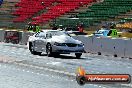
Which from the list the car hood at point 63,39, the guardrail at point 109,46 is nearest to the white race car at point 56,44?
the car hood at point 63,39

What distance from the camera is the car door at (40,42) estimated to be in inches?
1115

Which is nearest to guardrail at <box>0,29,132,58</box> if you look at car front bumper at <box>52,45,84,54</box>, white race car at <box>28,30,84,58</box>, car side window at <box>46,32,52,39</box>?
white race car at <box>28,30,84,58</box>

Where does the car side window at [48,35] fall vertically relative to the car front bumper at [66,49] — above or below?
above

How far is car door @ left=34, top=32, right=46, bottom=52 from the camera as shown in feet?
92.9

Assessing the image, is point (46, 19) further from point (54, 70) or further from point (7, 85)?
point (7, 85)

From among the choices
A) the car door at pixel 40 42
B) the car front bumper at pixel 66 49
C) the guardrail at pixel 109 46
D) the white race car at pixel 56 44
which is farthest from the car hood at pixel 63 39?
the guardrail at pixel 109 46

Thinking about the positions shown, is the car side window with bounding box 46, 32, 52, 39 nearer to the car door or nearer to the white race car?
the white race car

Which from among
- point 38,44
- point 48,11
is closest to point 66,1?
point 48,11

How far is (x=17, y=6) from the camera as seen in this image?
2948 inches

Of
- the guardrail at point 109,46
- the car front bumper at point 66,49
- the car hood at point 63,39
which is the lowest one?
the guardrail at point 109,46

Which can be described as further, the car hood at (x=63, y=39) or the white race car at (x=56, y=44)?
the car hood at (x=63, y=39)

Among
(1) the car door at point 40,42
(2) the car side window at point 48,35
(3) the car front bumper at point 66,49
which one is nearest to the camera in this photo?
(3) the car front bumper at point 66,49

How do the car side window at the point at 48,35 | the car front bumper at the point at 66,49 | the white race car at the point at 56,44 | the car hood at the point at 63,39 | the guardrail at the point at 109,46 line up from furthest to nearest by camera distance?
the guardrail at the point at 109,46, the car side window at the point at 48,35, the car hood at the point at 63,39, the white race car at the point at 56,44, the car front bumper at the point at 66,49

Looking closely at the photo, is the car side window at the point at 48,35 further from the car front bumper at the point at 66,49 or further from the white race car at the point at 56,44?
the car front bumper at the point at 66,49
